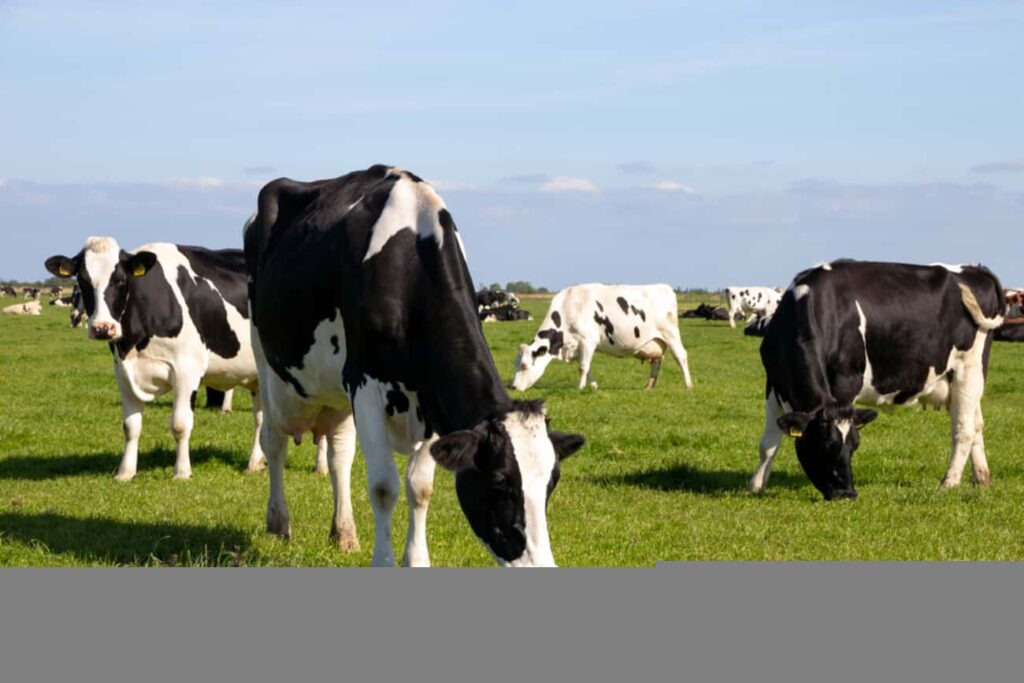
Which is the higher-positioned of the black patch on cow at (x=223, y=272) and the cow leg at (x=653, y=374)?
the black patch on cow at (x=223, y=272)

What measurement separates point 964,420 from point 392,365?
7.99 meters

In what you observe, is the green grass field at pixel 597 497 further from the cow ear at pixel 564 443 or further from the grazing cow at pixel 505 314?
the grazing cow at pixel 505 314

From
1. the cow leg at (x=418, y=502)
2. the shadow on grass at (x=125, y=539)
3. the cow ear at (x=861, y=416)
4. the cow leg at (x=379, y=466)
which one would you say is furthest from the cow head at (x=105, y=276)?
the cow ear at (x=861, y=416)

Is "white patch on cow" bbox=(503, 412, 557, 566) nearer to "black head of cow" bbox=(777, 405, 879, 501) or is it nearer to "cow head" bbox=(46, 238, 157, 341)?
"black head of cow" bbox=(777, 405, 879, 501)

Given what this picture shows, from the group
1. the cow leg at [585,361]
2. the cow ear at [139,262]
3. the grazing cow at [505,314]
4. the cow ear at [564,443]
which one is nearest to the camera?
the cow ear at [564,443]

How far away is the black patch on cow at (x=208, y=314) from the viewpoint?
1325 centimetres

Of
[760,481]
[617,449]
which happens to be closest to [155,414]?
[617,449]

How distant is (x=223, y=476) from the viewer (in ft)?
41.5

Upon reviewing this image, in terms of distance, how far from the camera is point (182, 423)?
41.8 feet

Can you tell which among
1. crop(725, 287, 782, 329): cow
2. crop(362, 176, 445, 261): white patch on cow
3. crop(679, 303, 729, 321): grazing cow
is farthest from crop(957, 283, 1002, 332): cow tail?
crop(679, 303, 729, 321): grazing cow

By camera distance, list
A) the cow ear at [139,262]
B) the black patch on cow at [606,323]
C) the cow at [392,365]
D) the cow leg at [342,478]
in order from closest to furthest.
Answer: the cow at [392,365]
the cow leg at [342,478]
the cow ear at [139,262]
the black patch on cow at [606,323]

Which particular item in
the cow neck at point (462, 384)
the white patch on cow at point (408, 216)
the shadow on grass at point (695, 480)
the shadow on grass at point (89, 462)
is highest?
the white patch on cow at point (408, 216)

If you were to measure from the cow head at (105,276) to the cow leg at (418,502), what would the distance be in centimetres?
624

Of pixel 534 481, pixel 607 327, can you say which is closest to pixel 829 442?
pixel 534 481
